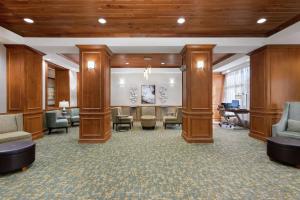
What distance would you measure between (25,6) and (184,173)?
461cm

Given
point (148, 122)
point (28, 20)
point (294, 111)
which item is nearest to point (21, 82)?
point (28, 20)

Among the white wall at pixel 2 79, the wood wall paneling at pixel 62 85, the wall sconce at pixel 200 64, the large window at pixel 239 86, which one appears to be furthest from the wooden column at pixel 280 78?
the wood wall paneling at pixel 62 85

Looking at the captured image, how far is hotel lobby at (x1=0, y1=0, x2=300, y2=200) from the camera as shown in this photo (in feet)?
10.0

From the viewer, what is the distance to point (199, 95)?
19.0 feet

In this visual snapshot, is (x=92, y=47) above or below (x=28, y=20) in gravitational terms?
below

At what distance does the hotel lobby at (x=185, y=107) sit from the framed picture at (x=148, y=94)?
5.17 metres

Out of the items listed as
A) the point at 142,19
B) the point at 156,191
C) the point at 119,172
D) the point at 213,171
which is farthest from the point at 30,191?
the point at 142,19

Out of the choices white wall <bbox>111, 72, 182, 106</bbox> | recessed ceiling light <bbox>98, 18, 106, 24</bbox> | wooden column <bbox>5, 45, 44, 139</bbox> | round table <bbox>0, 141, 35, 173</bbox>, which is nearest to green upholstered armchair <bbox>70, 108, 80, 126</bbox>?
wooden column <bbox>5, 45, 44, 139</bbox>

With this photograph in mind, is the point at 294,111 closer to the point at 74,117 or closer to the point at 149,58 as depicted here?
the point at 149,58

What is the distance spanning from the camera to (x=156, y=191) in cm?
277

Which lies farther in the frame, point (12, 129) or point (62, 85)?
point (62, 85)

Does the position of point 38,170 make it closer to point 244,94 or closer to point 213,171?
point 213,171

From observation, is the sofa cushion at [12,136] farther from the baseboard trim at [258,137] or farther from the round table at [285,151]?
the baseboard trim at [258,137]

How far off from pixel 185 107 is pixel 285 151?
9.91 feet
